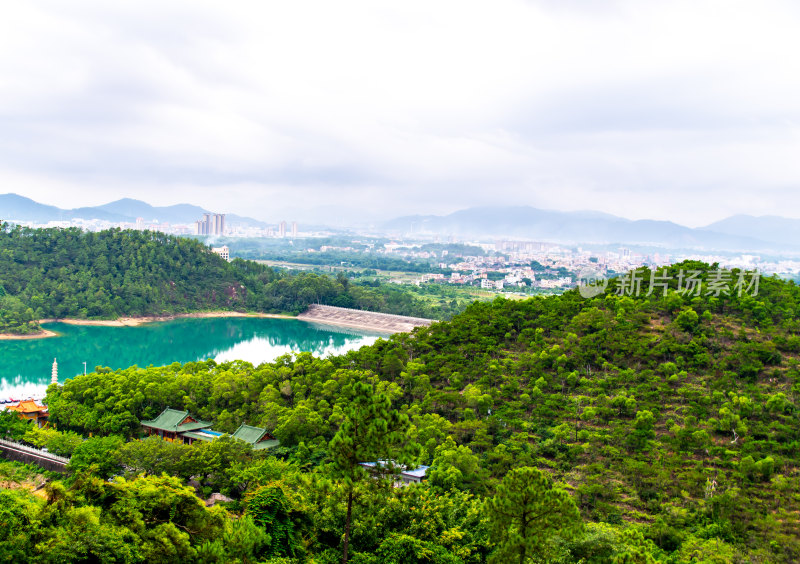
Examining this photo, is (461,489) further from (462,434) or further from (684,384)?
(684,384)

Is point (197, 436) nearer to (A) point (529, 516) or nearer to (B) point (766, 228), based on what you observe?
(A) point (529, 516)

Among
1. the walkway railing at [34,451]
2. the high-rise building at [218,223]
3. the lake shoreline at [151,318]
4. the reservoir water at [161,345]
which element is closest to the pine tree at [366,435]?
the walkway railing at [34,451]

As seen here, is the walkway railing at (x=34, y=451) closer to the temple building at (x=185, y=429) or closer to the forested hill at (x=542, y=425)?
the forested hill at (x=542, y=425)

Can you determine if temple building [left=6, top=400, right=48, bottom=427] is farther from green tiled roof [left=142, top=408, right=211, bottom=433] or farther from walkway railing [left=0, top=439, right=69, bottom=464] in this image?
green tiled roof [left=142, top=408, right=211, bottom=433]

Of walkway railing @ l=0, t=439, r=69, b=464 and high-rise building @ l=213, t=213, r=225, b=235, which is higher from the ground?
high-rise building @ l=213, t=213, r=225, b=235

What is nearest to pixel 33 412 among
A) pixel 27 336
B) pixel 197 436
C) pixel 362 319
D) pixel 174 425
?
pixel 174 425

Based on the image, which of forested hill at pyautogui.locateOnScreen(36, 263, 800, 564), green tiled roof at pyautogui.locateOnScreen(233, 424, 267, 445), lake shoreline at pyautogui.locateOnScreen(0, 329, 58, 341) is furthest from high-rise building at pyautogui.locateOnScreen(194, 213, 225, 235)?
green tiled roof at pyautogui.locateOnScreen(233, 424, 267, 445)
